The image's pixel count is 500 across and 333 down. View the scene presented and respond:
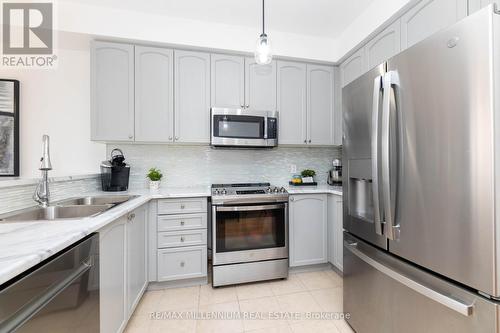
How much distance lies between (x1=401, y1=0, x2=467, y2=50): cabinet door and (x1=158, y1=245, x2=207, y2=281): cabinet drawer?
8.14ft

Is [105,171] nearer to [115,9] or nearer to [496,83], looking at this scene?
[115,9]

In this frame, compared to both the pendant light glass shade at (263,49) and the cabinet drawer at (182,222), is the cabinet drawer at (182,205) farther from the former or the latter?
the pendant light glass shade at (263,49)

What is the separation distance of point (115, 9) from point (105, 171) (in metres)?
1.57

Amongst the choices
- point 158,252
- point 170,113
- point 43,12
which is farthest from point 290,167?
point 43,12

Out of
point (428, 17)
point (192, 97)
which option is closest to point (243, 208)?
point (192, 97)

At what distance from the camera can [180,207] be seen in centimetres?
206

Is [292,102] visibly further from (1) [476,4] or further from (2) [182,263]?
(2) [182,263]

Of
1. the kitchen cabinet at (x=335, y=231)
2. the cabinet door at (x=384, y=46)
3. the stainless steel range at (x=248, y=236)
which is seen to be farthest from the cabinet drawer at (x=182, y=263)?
the cabinet door at (x=384, y=46)

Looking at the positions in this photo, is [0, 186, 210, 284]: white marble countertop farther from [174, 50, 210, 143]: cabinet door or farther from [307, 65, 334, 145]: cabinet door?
[307, 65, 334, 145]: cabinet door

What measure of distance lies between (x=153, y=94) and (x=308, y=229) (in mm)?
2147

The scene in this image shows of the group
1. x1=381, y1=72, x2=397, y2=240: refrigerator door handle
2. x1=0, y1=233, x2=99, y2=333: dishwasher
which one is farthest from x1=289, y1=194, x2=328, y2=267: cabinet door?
x1=0, y1=233, x2=99, y2=333: dishwasher

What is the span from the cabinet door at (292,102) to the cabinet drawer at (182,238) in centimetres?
133

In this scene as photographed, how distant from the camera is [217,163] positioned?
2.68 m

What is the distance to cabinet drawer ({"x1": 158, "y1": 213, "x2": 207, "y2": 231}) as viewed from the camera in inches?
79.7
